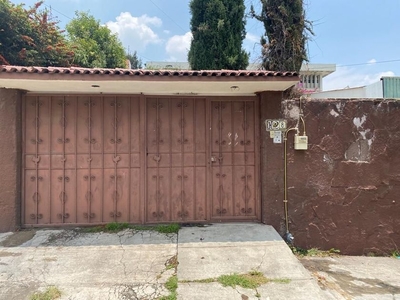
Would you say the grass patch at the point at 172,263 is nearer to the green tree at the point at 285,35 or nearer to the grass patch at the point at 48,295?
the grass patch at the point at 48,295

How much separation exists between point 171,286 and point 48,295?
132cm

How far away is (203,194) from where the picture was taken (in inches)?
189

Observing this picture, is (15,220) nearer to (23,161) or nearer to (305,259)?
(23,161)

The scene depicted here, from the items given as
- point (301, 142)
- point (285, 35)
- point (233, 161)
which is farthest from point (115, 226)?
point (285, 35)

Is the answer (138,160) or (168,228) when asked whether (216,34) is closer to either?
(138,160)

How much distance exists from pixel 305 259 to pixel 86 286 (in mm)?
3404

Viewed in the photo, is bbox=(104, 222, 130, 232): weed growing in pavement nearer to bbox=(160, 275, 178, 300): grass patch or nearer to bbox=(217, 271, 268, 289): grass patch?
bbox=(160, 275, 178, 300): grass patch

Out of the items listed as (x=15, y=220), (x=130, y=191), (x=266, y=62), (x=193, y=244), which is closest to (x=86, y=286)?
(x=193, y=244)

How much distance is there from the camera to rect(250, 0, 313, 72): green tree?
19.7 feet

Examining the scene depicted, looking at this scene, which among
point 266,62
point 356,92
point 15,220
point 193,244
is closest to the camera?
point 193,244

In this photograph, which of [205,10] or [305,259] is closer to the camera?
[305,259]

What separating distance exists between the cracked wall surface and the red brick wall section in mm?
4241

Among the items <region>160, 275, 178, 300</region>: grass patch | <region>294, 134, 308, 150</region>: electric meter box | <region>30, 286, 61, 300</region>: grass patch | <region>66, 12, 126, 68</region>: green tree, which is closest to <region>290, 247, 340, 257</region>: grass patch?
<region>294, 134, 308, 150</region>: electric meter box

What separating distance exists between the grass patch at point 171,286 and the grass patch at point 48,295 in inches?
45.5
